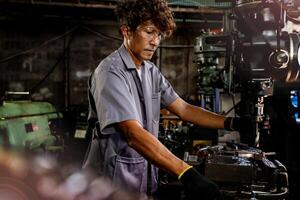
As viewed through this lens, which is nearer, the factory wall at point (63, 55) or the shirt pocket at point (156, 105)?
the shirt pocket at point (156, 105)

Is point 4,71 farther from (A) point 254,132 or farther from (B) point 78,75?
(A) point 254,132

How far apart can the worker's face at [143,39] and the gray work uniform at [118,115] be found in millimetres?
74

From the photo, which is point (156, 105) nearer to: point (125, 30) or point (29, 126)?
point (125, 30)

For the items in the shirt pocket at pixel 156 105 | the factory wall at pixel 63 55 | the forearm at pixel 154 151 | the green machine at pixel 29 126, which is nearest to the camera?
the forearm at pixel 154 151

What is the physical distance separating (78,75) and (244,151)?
6.10m

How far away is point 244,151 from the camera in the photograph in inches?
86.1

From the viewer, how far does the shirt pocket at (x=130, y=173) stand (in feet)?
6.88

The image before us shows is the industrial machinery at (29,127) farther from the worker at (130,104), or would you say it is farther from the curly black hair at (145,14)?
the curly black hair at (145,14)

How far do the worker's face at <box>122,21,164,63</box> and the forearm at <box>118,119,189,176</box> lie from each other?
0.58 metres

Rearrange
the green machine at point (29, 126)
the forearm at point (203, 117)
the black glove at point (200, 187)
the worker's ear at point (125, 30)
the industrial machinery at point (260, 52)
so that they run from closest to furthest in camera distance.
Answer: the black glove at point (200, 187) < the industrial machinery at point (260, 52) < the worker's ear at point (125, 30) < the forearm at point (203, 117) < the green machine at point (29, 126)

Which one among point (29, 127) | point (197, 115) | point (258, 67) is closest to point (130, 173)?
point (197, 115)

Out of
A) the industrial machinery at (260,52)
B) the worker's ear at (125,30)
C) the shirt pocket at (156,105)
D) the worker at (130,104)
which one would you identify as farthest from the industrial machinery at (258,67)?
the worker's ear at (125,30)

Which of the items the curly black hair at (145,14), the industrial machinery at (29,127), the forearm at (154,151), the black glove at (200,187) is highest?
the curly black hair at (145,14)

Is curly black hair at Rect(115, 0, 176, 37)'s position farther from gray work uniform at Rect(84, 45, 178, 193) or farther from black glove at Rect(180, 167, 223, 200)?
black glove at Rect(180, 167, 223, 200)
